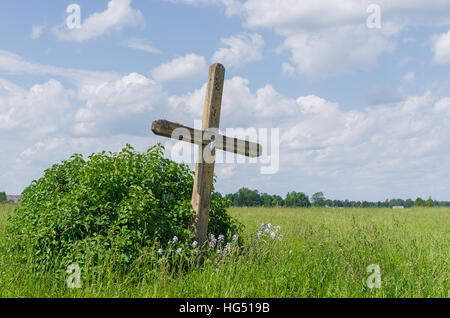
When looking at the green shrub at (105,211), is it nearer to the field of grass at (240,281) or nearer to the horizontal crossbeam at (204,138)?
the field of grass at (240,281)

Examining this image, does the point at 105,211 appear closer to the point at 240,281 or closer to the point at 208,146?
the point at 208,146

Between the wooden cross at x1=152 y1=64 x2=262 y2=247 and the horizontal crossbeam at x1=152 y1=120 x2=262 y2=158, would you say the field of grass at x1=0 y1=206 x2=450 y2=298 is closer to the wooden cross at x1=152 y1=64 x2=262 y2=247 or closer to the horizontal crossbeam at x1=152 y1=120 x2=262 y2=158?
the wooden cross at x1=152 y1=64 x2=262 y2=247

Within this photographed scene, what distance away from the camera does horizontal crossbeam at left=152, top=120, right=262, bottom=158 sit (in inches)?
233

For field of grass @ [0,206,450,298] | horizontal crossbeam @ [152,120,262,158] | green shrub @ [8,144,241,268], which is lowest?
field of grass @ [0,206,450,298]

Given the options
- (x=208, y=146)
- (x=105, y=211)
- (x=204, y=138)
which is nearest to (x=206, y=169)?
(x=208, y=146)

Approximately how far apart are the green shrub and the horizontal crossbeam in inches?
42.4

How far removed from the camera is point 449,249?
9438 mm

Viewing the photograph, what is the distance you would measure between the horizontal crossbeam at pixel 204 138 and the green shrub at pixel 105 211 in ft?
3.54

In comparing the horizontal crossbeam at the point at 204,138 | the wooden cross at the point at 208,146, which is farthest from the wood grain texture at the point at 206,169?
the horizontal crossbeam at the point at 204,138

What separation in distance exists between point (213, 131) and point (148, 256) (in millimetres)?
2417

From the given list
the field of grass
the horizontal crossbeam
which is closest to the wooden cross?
the horizontal crossbeam

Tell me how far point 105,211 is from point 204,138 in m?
2.05

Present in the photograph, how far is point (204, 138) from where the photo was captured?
6.62m
